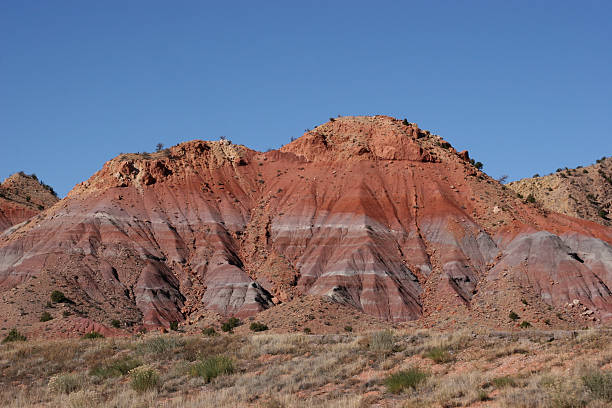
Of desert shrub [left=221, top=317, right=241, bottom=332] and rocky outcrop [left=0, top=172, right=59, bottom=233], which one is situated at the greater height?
rocky outcrop [left=0, top=172, right=59, bottom=233]

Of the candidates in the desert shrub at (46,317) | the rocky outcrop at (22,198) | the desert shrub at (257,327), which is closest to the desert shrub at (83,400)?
the desert shrub at (257,327)

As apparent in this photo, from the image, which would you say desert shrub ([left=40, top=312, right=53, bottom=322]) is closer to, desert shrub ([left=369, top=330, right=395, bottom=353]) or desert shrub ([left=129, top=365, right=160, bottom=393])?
desert shrub ([left=129, top=365, right=160, bottom=393])

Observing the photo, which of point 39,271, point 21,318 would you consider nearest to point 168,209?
point 39,271

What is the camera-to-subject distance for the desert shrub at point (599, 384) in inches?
511

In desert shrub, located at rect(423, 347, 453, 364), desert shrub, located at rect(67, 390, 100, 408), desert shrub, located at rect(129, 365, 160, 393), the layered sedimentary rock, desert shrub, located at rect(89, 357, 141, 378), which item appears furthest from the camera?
the layered sedimentary rock

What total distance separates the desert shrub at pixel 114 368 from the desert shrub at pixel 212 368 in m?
3.00

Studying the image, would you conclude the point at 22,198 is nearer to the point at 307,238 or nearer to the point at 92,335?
the point at 307,238

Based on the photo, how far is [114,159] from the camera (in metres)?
78.6

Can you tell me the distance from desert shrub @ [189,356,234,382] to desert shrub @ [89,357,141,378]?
118 inches

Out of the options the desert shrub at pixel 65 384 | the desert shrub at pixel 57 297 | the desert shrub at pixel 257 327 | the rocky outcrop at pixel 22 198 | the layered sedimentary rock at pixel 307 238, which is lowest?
the desert shrub at pixel 65 384

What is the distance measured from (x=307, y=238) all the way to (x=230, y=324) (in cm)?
1730

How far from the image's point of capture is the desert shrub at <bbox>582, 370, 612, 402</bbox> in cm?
1297

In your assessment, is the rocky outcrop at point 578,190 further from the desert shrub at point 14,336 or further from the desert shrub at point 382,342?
the desert shrub at point 382,342

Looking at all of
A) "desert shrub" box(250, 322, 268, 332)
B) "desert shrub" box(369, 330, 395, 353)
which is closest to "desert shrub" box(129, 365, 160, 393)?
"desert shrub" box(369, 330, 395, 353)
